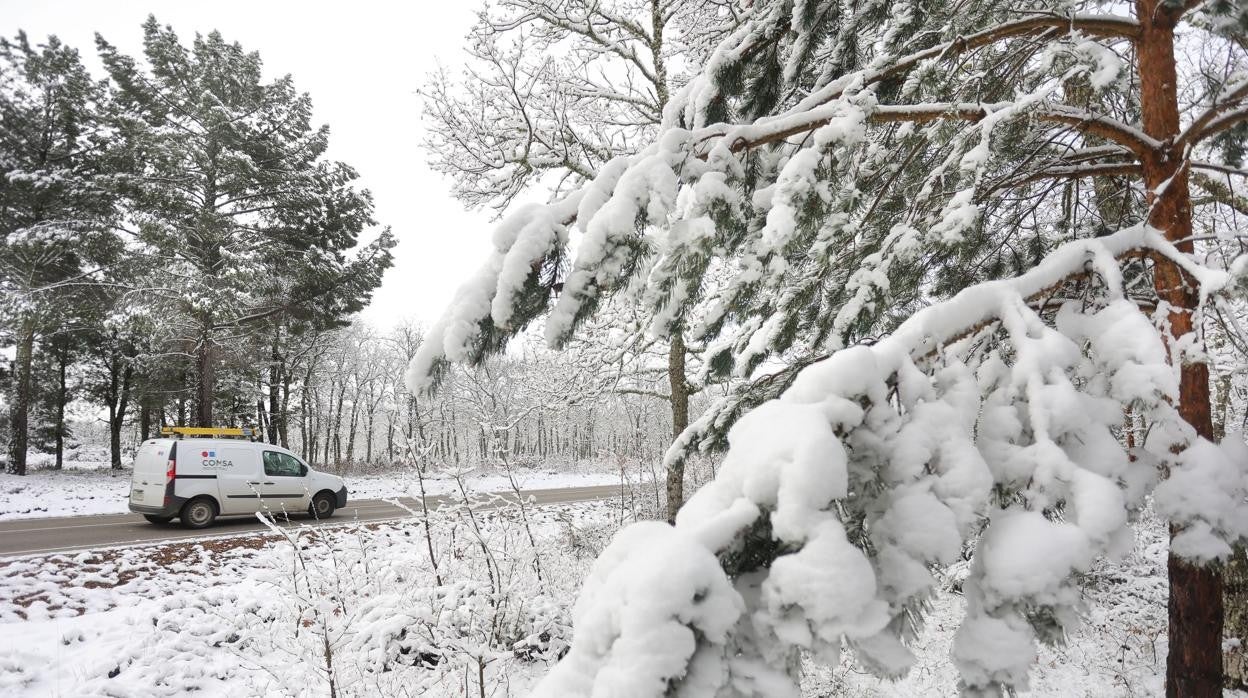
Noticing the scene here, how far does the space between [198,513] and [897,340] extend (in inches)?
482

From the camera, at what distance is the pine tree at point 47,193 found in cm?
1366

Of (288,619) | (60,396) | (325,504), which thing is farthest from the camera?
(60,396)

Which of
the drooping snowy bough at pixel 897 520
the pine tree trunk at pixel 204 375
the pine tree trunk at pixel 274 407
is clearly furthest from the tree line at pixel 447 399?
the pine tree trunk at pixel 204 375

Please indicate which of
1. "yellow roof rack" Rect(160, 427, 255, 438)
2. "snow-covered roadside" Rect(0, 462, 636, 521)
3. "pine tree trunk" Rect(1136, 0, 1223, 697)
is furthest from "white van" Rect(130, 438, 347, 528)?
"pine tree trunk" Rect(1136, 0, 1223, 697)

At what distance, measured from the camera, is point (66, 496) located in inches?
535

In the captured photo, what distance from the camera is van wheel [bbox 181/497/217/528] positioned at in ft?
31.9

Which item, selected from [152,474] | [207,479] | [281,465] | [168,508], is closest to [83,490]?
[152,474]

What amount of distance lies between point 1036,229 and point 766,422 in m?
3.07

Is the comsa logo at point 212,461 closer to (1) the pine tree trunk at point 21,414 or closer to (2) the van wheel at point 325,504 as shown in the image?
(2) the van wheel at point 325,504

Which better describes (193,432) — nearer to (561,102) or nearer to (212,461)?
(212,461)

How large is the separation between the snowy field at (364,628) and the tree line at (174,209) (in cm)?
883

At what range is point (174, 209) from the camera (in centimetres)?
1357

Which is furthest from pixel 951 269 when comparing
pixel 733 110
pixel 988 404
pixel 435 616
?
pixel 435 616

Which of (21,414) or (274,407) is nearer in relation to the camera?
(21,414)
